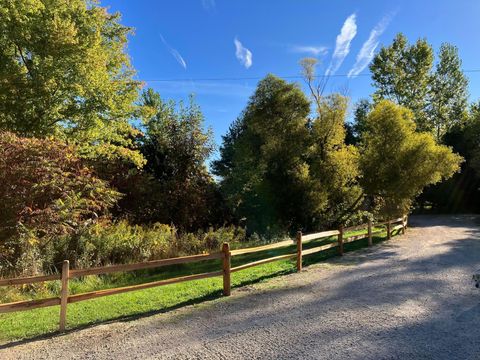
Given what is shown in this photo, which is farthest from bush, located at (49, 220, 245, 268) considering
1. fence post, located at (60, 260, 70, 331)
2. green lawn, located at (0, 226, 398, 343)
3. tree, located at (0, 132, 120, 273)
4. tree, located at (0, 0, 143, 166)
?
fence post, located at (60, 260, 70, 331)

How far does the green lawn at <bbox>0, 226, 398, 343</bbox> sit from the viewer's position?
5.90 meters

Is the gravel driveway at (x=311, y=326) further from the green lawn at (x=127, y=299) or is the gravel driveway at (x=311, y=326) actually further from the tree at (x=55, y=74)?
the tree at (x=55, y=74)

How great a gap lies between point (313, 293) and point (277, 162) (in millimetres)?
10244

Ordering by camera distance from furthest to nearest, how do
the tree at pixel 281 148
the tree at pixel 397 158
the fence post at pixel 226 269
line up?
the tree at pixel 281 148
the tree at pixel 397 158
the fence post at pixel 226 269

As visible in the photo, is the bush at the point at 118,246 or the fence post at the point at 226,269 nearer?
the fence post at the point at 226,269

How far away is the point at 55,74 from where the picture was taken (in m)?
13.0

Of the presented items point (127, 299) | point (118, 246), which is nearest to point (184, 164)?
point (118, 246)

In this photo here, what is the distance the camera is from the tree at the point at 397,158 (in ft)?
50.3

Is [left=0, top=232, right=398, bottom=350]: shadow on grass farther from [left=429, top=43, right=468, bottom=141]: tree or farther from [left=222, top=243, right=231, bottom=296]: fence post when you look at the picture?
[left=429, top=43, right=468, bottom=141]: tree

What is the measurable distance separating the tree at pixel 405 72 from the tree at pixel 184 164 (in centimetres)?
2176

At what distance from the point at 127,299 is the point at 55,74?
8.91 meters

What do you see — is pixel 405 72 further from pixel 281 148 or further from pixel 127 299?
pixel 127 299

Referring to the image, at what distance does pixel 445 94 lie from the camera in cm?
3731

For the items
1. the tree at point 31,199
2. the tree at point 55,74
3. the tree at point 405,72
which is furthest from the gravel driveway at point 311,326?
the tree at point 405,72
